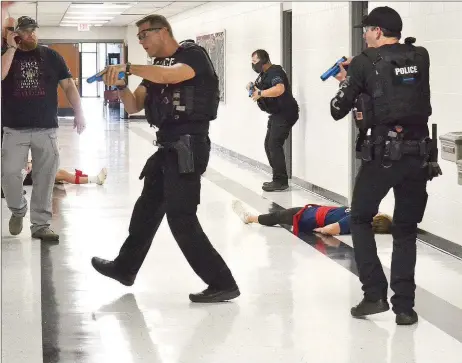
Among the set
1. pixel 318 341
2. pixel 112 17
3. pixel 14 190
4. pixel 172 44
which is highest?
pixel 112 17

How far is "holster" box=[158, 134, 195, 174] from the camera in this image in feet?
15.1

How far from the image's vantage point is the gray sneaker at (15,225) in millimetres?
6566

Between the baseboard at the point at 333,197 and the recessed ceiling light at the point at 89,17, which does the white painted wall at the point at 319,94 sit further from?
the recessed ceiling light at the point at 89,17

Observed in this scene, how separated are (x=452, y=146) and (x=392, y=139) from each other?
61cm

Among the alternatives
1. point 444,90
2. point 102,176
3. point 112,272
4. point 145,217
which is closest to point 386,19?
point 145,217

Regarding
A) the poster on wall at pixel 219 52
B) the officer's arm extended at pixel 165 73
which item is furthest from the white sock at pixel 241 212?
the poster on wall at pixel 219 52

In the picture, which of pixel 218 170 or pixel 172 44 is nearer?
pixel 172 44

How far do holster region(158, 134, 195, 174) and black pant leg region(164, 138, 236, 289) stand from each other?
0.04 metres

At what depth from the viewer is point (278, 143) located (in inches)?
376

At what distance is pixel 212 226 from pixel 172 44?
2742 millimetres

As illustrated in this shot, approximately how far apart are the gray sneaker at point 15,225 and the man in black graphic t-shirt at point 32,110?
203 mm

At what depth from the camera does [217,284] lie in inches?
189

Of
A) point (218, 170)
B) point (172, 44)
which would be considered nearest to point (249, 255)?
point (172, 44)

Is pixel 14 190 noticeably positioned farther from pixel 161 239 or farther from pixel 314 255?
pixel 314 255
